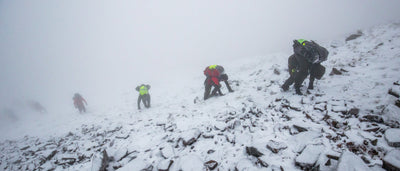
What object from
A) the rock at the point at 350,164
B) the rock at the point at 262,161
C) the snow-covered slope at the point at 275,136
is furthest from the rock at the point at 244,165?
the rock at the point at 350,164

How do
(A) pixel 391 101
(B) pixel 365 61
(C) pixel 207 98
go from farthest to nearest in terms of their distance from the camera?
(C) pixel 207 98, (B) pixel 365 61, (A) pixel 391 101

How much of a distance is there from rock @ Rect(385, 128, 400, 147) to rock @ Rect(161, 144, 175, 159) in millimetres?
4661

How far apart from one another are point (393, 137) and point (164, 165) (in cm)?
479

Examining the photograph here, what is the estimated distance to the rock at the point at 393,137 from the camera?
2875 mm

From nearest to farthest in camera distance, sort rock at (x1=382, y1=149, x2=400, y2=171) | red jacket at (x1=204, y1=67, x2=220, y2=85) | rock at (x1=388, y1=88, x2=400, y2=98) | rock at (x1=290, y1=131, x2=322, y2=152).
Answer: rock at (x1=382, y1=149, x2=400, y2=171) → rock at (x1=290, y1=131, x2=322, y2=152) → rock at (x1=388, y1=88, x2=400, y2=98) → red jacket at (x1=204, y1=67, x2=220, y2=85)

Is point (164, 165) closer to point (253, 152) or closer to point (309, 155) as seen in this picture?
point (253, 152)

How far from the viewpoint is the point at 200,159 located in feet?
12.3

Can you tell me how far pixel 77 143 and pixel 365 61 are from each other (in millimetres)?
13845

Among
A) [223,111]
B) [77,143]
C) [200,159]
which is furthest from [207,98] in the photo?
A: [77,143]

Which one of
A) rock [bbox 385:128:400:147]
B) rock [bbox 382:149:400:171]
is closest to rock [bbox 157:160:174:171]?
rock [bbox 382:149:400:171]

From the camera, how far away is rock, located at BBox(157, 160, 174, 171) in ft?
11.9

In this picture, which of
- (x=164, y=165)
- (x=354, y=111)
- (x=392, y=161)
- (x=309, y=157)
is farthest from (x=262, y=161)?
(x=354, y=111)

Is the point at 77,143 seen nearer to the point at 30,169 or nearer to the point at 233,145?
the point at 30,169

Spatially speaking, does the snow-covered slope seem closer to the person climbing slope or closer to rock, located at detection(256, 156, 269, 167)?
rock, located at detection(256, 156, 269, 167)
